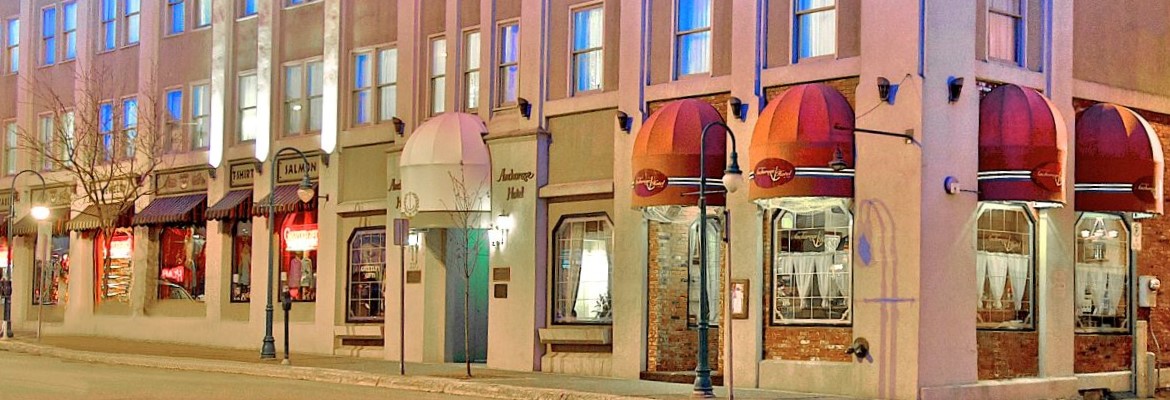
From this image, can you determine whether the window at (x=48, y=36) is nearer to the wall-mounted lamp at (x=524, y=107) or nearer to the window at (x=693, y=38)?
the wall-mounted lamp at (x=524, y=107)

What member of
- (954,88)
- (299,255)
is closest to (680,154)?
(954,88)

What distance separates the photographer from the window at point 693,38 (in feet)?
92.2

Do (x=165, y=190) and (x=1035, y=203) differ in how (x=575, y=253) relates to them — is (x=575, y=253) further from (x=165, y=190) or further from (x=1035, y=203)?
(x=165, y=190)

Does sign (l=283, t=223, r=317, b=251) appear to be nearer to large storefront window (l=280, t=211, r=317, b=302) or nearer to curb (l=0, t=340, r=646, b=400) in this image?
large storefront window (l=280, t=211, r=317, b=302)

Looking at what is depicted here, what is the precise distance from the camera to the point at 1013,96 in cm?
2469

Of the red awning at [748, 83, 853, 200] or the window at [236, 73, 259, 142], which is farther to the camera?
the window at [236, 73, 259, 142]

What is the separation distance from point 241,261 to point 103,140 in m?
7.44

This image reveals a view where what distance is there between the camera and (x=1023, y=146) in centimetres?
2450

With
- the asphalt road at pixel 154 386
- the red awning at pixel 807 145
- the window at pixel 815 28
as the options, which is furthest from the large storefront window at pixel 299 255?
the red awning at pixel 807 145

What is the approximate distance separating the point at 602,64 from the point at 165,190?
55.9ft

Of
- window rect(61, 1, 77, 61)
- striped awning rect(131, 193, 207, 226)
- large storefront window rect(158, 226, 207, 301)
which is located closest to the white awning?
striped awning rect(131, 193, 207, 226)

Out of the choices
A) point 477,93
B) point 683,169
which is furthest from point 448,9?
point 683,169

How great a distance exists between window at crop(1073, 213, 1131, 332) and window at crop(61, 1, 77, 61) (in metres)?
30.7

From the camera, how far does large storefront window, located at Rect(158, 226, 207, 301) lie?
41.4m
